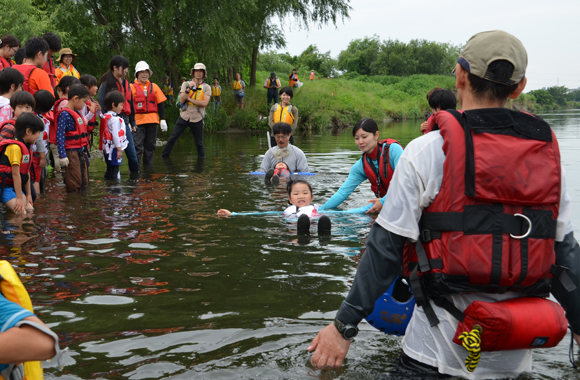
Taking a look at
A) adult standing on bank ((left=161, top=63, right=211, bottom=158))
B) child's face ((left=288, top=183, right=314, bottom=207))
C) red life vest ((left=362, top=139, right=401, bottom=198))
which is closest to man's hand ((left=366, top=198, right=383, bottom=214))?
red life vest ((left=362, top=139, right=401, bottom=198))

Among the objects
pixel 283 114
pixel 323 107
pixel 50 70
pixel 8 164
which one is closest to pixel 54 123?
pixel 50 70

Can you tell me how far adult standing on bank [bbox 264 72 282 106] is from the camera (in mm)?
26469

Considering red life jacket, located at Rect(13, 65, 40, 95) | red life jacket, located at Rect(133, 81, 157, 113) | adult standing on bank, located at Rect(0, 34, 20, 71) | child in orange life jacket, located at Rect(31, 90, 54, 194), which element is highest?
adult standing on bank, located at Rect(0, 34, 20, 71)

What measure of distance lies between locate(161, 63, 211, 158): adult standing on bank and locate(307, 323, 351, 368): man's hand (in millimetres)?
11861

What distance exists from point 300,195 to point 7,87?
13.8 feet

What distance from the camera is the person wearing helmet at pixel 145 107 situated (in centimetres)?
1209

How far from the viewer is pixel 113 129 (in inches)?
384

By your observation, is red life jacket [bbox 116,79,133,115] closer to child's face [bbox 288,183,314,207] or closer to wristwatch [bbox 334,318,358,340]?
child's face [bbox 288,183,314,207]

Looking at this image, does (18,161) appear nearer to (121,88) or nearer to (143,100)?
(121,88)

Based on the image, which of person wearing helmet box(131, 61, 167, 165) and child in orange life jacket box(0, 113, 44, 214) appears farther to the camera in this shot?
person wearing helmet box(131, 61, 167, 165)

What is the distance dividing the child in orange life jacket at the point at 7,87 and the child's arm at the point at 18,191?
0.87 meters

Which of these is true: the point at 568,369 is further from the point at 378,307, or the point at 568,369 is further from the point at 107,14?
the point at 107,14

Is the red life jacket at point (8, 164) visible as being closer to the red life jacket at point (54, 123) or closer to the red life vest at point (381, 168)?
the red life jacket at point (54, 123)

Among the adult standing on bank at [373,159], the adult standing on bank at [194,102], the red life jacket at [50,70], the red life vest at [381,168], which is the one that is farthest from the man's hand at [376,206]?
the adult standing on bank at [194,102]
